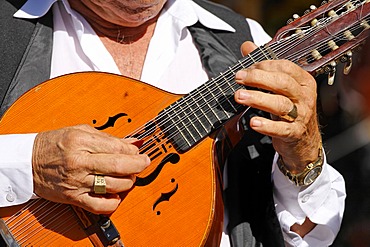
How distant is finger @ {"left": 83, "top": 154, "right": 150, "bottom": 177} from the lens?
1.69 meters

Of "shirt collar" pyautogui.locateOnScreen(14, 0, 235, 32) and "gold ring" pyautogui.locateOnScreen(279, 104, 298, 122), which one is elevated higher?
"shirt collar" pyautogui.locateOnScreen(14, 0, 235, 32)

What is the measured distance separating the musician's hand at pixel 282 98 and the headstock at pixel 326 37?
0.23 ft

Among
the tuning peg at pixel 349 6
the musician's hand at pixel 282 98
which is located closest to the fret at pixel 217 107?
the musician's hand at pixel 282 98

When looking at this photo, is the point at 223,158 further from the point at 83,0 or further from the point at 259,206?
the point at 83,0

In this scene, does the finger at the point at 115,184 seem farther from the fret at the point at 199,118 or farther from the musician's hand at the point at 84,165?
the fret at the point at 199,118

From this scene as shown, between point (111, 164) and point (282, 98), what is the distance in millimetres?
400

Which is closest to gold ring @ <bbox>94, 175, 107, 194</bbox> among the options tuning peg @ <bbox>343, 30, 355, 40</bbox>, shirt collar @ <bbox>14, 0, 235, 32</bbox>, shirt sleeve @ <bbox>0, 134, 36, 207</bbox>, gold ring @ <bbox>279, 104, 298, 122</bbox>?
shirt sleeve @ <bbox>0, 134, 36, 207</bbox>

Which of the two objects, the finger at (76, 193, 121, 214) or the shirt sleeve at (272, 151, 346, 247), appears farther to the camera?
the shirt sleeve at (272, 151, 346, 247)

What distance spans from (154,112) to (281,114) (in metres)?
0.33

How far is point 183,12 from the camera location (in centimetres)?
211

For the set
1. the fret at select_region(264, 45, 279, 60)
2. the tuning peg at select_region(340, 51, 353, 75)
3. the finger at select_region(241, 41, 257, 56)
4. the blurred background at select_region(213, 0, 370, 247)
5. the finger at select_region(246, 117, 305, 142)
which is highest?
the finger at select_region(241, 41, 257, 56)

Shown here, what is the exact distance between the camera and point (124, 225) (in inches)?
69.4

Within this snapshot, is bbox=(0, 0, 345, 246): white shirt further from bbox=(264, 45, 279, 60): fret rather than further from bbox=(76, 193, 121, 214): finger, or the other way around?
bbox=(264, 45, 279, 60): fret

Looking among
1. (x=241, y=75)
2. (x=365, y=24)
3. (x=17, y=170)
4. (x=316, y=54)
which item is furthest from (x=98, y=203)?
(x=365, y=24)
